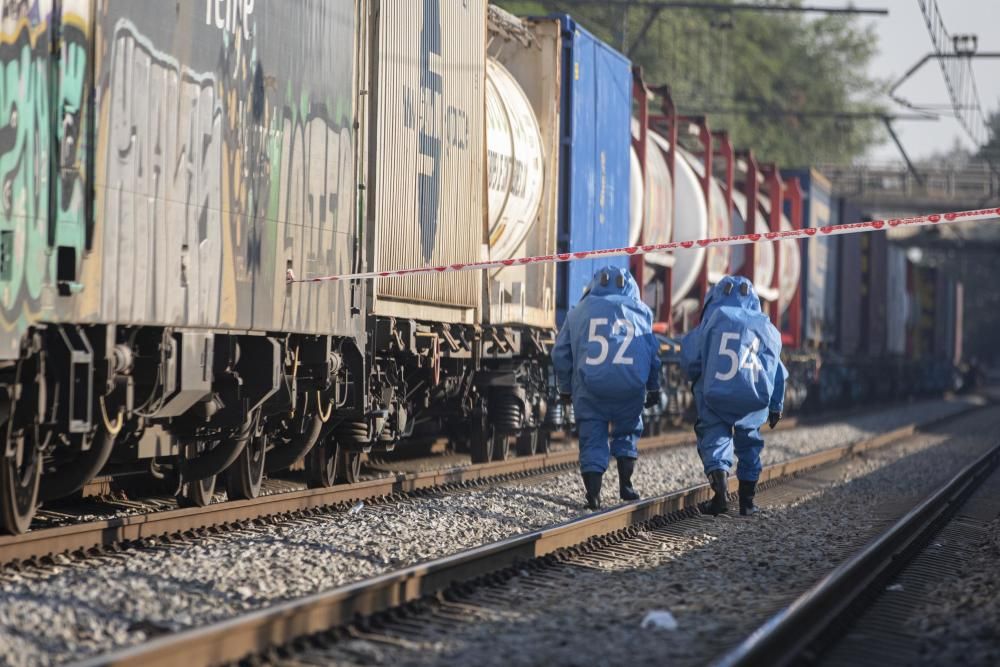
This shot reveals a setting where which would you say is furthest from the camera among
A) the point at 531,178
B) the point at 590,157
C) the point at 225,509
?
the point at 590,157

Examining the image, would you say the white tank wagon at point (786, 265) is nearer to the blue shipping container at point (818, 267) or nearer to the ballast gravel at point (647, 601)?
the blue shipping container at point (818, 267)

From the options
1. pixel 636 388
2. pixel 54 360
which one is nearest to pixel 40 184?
pixel 54 360

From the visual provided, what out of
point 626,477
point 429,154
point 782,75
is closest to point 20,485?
point 626,477

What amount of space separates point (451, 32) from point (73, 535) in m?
5.95

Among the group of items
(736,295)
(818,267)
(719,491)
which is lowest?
(719,491)

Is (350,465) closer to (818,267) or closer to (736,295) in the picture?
(736,295)

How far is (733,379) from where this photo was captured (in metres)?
10.6

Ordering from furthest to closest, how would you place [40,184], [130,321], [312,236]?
[312,236] < [130,321] < [40,184]

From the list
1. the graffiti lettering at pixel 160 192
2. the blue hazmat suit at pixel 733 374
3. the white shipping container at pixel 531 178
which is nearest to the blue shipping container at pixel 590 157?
the white shipping container at pixel 531 178

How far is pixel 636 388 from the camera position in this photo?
10797 millimetres

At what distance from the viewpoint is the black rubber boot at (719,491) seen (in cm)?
1087

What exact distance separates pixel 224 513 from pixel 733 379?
11.6 ft

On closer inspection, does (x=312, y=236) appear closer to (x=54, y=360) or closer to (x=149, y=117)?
(x=149, y=117)

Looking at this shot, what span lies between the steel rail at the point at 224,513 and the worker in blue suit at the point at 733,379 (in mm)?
2470
